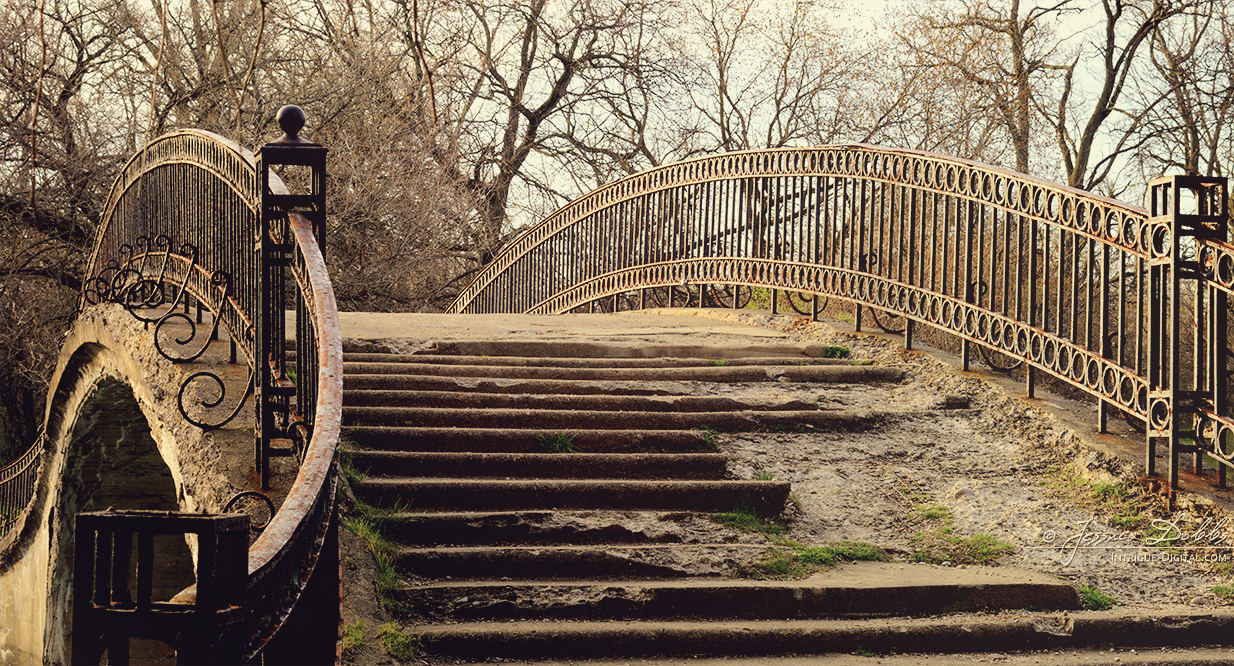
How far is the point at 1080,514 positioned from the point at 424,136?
1384 centimetres

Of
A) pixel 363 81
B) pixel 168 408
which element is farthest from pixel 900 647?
pixel 363 81

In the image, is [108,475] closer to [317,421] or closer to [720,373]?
[720,373]

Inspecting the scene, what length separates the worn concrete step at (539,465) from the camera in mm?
5773

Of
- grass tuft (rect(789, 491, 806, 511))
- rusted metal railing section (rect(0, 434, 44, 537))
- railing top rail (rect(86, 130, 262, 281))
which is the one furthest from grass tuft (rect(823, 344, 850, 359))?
rusted metal railing section (rect(0, 434, 44, 537))

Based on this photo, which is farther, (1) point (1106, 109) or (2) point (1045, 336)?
(1) point (1106, 109)

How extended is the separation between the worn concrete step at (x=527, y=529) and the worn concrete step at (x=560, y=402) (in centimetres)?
142

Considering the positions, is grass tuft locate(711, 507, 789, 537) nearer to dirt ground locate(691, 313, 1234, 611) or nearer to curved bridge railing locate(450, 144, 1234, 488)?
dirt ground locate(691, 313, 1234, 611)

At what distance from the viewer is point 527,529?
5320mm

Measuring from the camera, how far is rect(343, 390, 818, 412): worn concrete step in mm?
6559

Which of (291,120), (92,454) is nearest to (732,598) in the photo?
(291,120)

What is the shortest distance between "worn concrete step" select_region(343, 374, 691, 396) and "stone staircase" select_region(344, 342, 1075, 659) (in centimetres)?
1

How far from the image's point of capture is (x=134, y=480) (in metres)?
11.6

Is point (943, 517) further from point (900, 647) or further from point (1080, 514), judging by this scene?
point (900, 647)

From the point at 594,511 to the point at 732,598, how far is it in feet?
3.47
